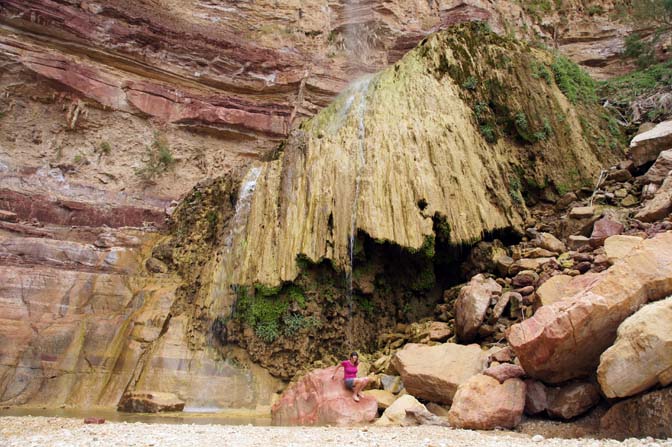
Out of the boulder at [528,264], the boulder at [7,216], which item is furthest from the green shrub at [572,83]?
the boulder at [7,216]

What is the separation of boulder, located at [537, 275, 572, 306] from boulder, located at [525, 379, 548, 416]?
8.21 feet

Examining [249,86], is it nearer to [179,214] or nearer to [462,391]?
[179,214]

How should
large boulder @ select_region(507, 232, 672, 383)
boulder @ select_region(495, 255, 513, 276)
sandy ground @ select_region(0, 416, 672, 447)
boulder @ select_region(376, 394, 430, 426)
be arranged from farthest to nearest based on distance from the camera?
1. boulder @ select_region(495, 255, 513, 276)
2. boulder @ select_region(376, 394, 430, 426)
3. large boulder @ select_region(507, 232, 672, 383)
4. sandy ground @ select_region(0, 416, 672, 447)

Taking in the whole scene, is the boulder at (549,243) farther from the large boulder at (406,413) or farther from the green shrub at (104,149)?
the green shrub at (104,149)

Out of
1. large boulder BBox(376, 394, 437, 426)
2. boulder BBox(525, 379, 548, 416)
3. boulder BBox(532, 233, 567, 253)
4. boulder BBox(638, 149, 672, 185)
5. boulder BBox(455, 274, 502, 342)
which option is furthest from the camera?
boulder BBox(532, 233, 567, 253)

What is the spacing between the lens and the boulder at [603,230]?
11.4 m

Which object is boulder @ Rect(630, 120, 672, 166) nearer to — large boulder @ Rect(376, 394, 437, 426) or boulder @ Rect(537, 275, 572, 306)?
boulder @ Rect(537, 275, 572, 306)

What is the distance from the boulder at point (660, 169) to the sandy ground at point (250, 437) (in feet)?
28.8

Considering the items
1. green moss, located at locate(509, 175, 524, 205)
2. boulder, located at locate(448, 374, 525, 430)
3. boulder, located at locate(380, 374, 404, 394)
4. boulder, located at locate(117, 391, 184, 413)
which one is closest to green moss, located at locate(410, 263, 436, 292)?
green moss, located at locate(509, 175, 524, 205)

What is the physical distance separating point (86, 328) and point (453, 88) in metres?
13.7

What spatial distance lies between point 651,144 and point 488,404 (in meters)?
10.1

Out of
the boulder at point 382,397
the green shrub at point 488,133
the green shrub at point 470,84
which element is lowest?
the boulder at point 382,397

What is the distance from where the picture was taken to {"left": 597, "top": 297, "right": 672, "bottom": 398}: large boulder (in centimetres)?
605

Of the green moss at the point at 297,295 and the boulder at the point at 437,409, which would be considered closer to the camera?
the boulder at the point at 437,409
